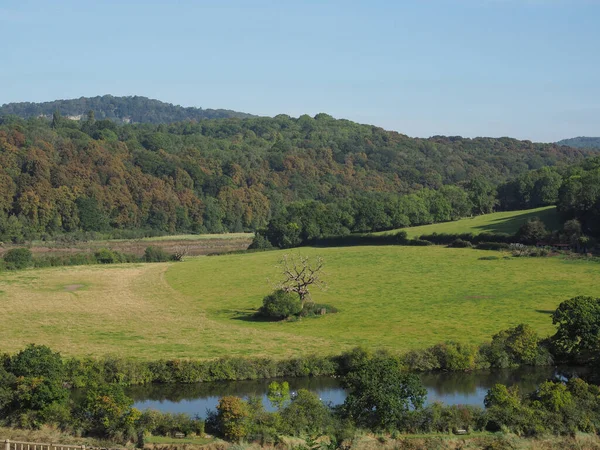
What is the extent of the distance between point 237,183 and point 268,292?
9590cm

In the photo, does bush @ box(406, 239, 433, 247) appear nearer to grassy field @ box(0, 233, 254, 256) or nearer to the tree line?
grassy field @ box(0, 233, 254, 256)

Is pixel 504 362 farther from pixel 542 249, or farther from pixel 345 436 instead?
pixel 542 249

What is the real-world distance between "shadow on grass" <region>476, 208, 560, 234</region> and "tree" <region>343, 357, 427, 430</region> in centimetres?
5862

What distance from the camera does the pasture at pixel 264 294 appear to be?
4516 cm

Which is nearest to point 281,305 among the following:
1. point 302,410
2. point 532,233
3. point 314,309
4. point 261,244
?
point 314,309

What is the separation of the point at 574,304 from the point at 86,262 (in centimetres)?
6063

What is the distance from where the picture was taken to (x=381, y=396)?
3047 centimetres

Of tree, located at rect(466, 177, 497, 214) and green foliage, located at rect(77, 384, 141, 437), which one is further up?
tree, located at rect(466, 177, 497, 214)

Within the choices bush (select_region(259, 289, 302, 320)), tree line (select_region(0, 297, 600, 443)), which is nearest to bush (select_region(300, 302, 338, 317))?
bush (select_region(259, 289, 302, 320))

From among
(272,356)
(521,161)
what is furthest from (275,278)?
(521,161)

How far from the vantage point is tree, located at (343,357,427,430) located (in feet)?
99.2

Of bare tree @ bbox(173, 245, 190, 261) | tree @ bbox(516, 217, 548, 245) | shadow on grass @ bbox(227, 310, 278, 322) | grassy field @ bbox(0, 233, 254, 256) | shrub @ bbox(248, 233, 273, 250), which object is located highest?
tree @ bbox(516, 217, 548, 245)

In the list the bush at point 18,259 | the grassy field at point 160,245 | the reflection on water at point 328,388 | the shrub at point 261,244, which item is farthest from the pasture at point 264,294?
the grassy field at point 160,245

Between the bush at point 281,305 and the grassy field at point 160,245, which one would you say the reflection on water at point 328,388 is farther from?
the grassy field at point 160,245
